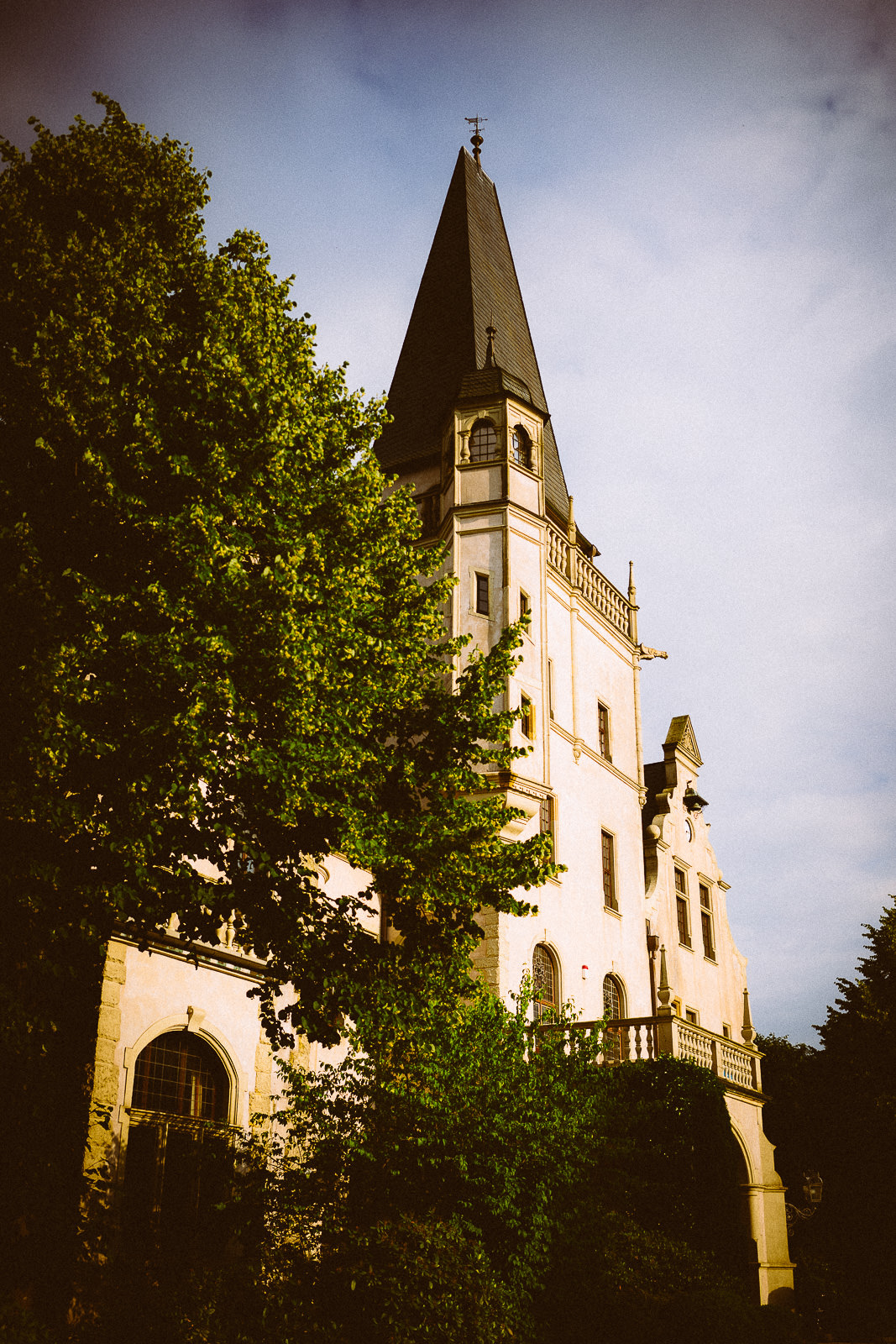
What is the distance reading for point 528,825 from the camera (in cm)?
2725

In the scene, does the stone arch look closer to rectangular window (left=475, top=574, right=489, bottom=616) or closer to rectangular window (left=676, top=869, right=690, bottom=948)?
rectangular window (left=475, top=574, right=489, bottom=616)

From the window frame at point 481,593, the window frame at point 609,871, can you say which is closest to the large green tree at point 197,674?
the window frame at point 481,593

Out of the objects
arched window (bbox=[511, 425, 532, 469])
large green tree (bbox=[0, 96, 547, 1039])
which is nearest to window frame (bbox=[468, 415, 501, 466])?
arched window (bbox=[511, 425, 532, 469])

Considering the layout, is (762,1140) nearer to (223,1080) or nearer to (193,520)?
(223,1080)

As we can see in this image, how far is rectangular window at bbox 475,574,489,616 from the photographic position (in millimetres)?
28016

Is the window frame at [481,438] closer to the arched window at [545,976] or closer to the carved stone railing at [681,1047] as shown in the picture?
the arched window at [545,976]

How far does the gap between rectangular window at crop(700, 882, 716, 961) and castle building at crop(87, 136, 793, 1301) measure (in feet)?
0.26

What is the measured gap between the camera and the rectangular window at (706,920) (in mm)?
36500

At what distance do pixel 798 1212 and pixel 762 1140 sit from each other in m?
12.9

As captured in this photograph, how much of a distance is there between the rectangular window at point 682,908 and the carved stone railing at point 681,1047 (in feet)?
23.2

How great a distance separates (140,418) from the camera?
1400 cm

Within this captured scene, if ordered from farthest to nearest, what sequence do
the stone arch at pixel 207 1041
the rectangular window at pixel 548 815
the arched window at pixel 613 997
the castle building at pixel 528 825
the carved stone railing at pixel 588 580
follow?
the carved stone railing at pixel 588 580 < the arched window at pixel 613 997 < the rectangular window at pixel 548 815 < the castle building at pixel 528 825 < the stone arch at pixel 207 1041

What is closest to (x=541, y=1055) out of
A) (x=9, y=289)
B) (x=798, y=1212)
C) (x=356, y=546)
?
(x=356, y=546)

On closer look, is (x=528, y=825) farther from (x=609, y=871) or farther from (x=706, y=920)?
(x=706, y=920)
